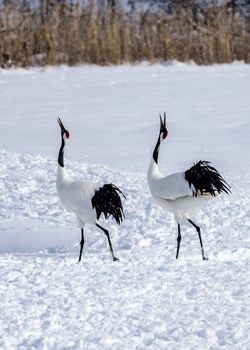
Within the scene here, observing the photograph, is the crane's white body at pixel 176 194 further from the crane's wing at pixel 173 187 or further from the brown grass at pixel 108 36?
the brown grass at pixel 108 36

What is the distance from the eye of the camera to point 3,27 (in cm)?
1641

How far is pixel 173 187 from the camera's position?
5.89 metres

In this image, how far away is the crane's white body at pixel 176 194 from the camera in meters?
5.85

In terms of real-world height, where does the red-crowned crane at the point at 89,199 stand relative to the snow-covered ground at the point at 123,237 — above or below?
above

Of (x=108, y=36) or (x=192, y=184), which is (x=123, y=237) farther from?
(x=108, y=36)

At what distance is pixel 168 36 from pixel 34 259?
12119 mm

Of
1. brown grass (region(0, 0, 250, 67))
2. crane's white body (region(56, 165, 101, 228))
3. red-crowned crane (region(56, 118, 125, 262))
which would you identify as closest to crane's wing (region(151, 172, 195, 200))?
red-crowned crane (region(56, 118, 125, 262))

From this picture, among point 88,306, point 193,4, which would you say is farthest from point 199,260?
point 193,4

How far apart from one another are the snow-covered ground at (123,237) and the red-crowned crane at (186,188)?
1.21ft

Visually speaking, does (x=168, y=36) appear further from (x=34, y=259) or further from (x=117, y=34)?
(x=34, y=259)

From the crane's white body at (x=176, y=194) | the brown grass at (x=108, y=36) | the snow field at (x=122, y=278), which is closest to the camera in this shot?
the snow field at (x=122, y=278)

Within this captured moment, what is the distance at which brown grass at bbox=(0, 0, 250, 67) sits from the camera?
652 inches

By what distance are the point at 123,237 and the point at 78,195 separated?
2.82 ft

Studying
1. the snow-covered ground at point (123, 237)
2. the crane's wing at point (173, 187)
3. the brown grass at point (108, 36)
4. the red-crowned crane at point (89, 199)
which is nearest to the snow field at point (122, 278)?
the snow-covered ground at point (123, 237)
